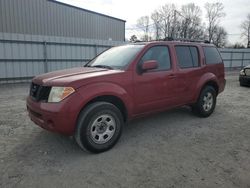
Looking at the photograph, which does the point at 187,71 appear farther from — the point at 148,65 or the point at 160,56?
the point at 148,65

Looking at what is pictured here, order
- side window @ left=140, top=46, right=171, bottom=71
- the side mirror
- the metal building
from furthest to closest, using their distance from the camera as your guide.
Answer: the metal building → side window @ left=140, top=46, right=171, bottom=71 → the side mirror

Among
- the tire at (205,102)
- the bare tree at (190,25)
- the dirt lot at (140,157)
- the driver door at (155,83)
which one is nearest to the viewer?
the dirt lot at (140,157)

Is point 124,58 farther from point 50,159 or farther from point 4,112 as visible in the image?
point 4,112

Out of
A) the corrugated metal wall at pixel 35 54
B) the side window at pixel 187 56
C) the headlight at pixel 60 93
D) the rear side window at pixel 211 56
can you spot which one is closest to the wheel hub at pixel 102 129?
the headlight at pixel 60 93

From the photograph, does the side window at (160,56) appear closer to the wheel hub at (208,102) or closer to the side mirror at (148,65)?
the side mirror at (148,65)

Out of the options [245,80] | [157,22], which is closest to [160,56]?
[245,80]

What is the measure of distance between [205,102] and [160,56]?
6.39 ft

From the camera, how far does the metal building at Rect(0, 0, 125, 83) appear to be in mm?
10719

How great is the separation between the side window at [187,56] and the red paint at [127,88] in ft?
0.38

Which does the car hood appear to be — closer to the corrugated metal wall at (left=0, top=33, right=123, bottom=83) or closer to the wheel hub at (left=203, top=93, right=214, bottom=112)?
the wheel hub at (left=203, top=93, right=214, bottom=112)

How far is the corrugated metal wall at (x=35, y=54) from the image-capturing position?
10.5 meters

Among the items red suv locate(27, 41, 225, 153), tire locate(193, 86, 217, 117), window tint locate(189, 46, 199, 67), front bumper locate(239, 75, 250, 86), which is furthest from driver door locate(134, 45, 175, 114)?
front bumper locate(239, 75, 250, 86)

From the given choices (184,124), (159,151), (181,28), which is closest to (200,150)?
(159,151)

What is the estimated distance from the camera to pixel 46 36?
37.5ft
